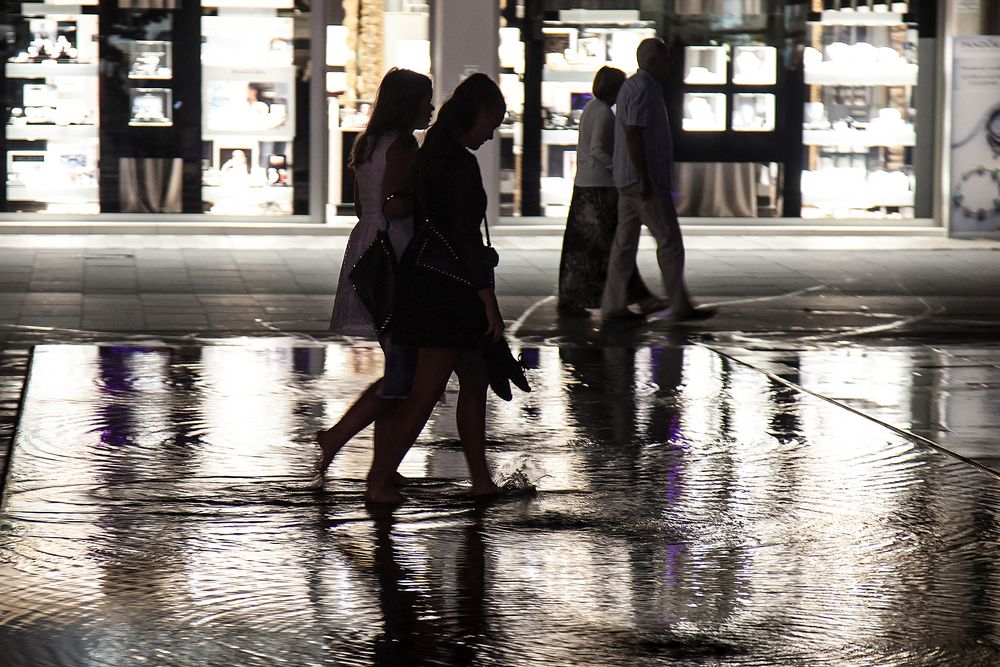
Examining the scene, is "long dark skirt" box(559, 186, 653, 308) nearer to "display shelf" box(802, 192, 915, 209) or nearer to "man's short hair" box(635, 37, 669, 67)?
"man's short hair" box(635, 37, 669, 67)

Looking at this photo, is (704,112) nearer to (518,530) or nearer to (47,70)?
(47,70)

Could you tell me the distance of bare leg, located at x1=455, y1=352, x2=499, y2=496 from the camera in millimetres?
6438

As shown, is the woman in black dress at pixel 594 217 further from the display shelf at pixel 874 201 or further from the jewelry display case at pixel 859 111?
the display shelf at pixel 874 201

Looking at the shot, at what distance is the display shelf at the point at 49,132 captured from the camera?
748 inches

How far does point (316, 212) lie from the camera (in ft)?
63.2

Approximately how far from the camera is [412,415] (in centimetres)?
633

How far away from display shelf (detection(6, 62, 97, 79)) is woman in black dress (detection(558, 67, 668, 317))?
8613 millimetres

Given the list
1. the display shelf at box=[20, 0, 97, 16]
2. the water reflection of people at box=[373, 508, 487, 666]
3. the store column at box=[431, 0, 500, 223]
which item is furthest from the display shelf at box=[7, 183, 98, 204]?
the water reflection of people at box=[373, 508, 487, 666]

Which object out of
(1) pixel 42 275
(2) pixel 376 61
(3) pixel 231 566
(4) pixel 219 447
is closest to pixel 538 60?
(2) pixel 376 61

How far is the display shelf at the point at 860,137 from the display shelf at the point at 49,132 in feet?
26.0

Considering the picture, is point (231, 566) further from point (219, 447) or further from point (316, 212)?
point (316, 212)

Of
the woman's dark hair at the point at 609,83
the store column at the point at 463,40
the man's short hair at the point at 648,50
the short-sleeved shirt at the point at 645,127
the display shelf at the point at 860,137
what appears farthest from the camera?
the display shelf at the point at 860,137

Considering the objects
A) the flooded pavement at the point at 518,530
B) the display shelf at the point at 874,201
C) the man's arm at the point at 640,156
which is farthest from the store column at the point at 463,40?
the flooded pavement at the point at 518,530

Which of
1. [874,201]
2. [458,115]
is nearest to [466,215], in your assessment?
[458,115]
